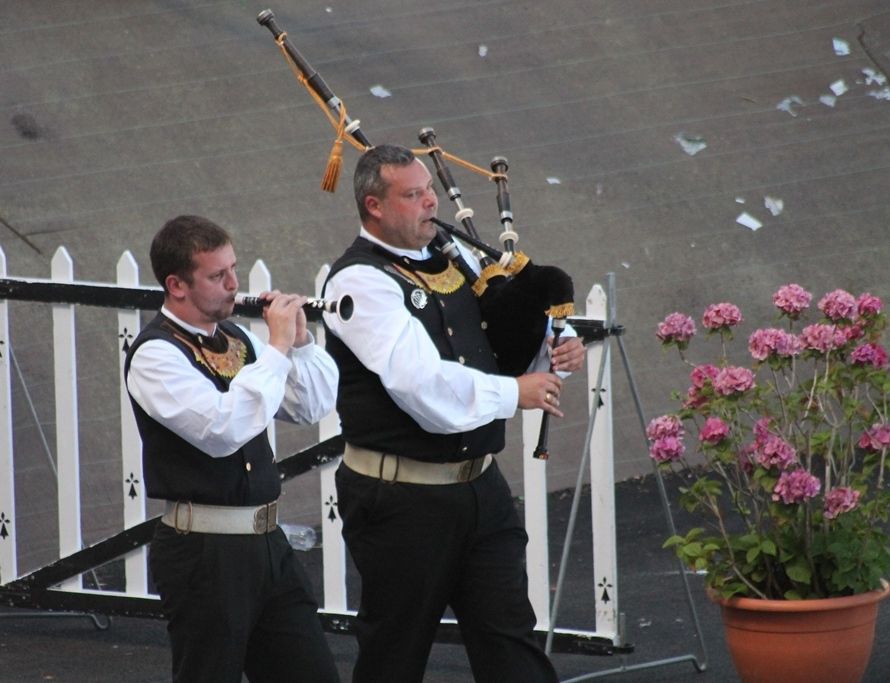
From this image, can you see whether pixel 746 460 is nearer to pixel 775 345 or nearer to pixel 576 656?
pixel 775 345

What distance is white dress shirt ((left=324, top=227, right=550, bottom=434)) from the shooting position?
147 inches

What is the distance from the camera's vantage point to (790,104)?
8.88 m

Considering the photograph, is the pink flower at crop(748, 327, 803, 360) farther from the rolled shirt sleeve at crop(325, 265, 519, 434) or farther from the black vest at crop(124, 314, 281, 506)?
the black vest at crop(124, 314, 281, 506)

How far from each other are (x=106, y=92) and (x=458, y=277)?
5.13 m

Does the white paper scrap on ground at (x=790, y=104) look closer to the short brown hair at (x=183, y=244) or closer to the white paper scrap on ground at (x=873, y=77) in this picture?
the white paper scrap on ground at (x=873, y=77)

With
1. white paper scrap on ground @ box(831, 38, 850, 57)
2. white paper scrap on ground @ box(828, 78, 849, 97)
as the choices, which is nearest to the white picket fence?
white paper scrap on ground @ box(828, 78, 849, 97)

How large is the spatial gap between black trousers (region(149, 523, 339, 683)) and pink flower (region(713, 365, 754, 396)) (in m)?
1.40

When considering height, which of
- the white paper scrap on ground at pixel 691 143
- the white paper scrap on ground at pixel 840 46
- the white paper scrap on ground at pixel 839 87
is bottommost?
the white paper scrap on ground at pixel 691 143

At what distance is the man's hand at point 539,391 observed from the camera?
3867 millimetres

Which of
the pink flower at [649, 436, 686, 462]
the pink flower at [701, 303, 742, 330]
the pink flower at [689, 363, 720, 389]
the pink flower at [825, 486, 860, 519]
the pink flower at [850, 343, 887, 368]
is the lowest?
the pink flower at [825, 486, 860, 519]

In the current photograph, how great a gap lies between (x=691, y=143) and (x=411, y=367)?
5277 millimetres

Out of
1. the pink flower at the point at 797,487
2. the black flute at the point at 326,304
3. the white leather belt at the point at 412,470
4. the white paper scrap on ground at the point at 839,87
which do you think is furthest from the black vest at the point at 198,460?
the white paper scrap on ground at the point at 839,87

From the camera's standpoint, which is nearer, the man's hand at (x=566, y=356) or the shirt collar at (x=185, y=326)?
the shirt collar at (x=185, y=326)

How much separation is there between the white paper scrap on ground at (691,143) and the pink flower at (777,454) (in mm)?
4480
